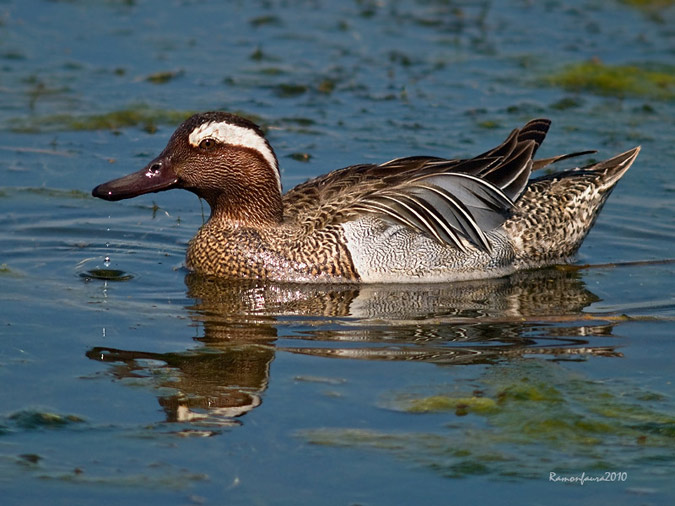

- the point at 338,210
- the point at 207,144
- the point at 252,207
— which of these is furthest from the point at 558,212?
the point at 207,144

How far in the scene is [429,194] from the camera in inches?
325

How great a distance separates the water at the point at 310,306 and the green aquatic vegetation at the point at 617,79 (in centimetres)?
6

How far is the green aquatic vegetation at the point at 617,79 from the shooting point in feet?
42.1

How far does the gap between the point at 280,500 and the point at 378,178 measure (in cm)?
383

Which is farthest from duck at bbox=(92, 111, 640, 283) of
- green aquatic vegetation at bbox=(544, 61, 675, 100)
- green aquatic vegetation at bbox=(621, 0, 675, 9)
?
green aquatic vegetation at bbox=(621, 0, 675, 9)

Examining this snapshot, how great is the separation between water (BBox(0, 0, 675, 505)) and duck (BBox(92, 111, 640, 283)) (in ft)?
0.66

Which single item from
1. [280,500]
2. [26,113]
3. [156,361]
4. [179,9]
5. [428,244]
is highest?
[179,9]

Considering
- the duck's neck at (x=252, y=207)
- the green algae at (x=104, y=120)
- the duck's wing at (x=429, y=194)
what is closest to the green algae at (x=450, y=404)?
the duck's wing at (x=429, y=194)

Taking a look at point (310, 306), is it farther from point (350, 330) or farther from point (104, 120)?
point (104, 120)

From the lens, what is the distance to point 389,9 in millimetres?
15414

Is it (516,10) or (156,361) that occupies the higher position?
(516,10)

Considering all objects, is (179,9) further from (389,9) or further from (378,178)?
(378,178)

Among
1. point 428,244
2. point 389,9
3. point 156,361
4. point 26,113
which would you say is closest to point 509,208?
point 428,244

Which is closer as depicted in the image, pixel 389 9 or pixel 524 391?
pixel 524 391
